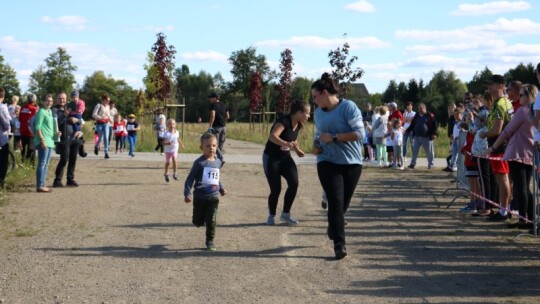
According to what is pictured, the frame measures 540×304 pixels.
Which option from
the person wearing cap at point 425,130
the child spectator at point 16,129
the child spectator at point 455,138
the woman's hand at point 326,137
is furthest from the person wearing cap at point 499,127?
the child spectator at point 16,129

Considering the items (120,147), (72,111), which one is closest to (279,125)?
(72,111)

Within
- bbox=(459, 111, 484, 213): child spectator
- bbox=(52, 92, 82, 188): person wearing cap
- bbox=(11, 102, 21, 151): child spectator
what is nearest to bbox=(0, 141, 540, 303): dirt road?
bbox=(459, 111, 484, 213): child spectator

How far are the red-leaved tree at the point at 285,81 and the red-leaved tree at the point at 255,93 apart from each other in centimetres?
474

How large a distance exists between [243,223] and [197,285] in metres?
4.06

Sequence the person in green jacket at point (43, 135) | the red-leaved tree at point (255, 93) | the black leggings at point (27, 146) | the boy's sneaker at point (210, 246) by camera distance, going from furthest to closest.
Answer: the red-leaved tree at point (255, 93) < the black leggings at point (27, 146) < the person in green jacket at point (43, 135) < the boy's sneaker at point (210, 246)

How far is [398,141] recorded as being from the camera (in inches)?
866

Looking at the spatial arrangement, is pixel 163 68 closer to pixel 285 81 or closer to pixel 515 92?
pixel 285 81

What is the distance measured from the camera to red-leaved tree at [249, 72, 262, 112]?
155ft

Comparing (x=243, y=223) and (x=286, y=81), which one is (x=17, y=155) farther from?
(x=286, y=81)

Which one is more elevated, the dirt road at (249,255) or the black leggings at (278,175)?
the black leggings at (278,175)

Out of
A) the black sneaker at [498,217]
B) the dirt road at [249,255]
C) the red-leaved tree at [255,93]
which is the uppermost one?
the red-leaved tree at [255,93]

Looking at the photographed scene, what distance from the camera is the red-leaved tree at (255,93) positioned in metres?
47.2

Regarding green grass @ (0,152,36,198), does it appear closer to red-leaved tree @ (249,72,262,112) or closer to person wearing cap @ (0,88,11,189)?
person wearing cap @ (0,88,11,189)

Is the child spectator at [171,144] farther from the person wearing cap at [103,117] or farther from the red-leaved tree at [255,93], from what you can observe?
the red-leaved tree at [255,93]
